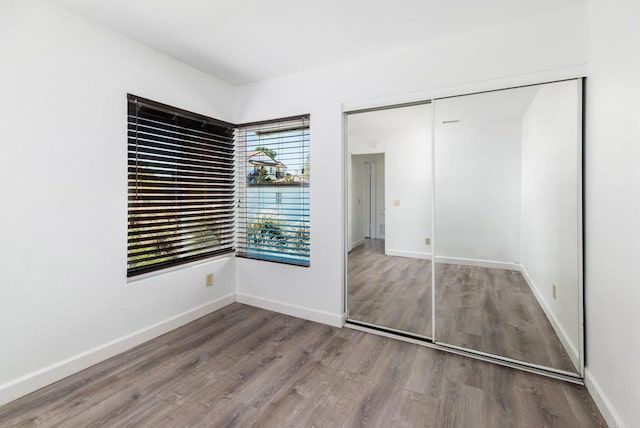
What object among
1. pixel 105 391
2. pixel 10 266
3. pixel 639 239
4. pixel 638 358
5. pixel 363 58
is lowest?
pixel 105 391

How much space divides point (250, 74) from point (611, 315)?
344 cm

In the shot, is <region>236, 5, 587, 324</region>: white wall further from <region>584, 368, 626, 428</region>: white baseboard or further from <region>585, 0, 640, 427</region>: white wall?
<region>584, 368, 626, 428</region>: white baseboard

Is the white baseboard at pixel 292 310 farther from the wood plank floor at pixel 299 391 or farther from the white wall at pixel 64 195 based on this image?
the white wall at pixel 64 195

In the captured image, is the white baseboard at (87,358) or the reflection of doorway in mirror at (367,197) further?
the reflection of doorway in mirror at (367,197)

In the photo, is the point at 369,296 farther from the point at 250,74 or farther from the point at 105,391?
the point at 250,74

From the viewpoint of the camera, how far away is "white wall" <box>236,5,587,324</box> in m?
2.09

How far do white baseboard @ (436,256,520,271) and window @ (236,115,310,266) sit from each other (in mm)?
1335

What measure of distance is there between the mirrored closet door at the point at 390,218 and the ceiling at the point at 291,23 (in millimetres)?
609

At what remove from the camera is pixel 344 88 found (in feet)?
9.39

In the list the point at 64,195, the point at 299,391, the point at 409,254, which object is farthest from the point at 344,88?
the point at 299,391

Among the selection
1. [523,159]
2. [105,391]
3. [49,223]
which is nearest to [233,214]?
[49,223]

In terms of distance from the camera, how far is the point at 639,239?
136 centimetres

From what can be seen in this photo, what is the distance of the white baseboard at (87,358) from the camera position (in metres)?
1.87

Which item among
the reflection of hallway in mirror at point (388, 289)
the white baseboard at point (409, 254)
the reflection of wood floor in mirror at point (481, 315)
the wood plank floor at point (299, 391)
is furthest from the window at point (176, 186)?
the white baseboard at point (409, 254)
